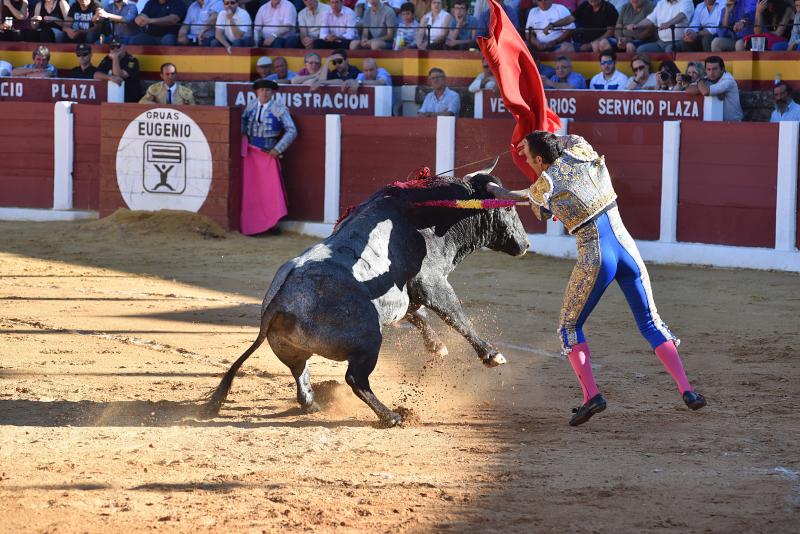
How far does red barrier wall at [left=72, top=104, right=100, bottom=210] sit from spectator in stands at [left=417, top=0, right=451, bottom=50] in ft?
10.3

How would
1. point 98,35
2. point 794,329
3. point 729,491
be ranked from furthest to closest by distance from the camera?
point 98,35
point 794,329
point 729,491

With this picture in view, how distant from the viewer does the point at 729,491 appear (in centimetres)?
371

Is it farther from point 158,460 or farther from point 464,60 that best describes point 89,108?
point 158,460

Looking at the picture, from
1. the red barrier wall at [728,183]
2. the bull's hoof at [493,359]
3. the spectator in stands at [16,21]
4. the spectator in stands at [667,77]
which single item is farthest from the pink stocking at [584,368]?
the spectator in stands at [16,21]

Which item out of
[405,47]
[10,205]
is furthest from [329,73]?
[10,205]

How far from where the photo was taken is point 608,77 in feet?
34.7

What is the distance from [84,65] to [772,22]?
6680 millimetres

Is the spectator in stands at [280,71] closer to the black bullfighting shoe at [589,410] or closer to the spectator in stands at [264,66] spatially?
the spectator in stands at [264,66]

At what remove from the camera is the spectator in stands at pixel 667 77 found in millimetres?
10211

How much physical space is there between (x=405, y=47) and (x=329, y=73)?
834mm

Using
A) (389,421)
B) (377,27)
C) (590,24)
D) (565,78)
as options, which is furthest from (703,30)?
(389,421)

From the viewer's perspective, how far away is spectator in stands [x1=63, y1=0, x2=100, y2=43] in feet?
42.8

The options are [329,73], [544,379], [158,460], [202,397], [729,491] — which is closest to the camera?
[729,491]

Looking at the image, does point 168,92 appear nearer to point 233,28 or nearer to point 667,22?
point 233,28
